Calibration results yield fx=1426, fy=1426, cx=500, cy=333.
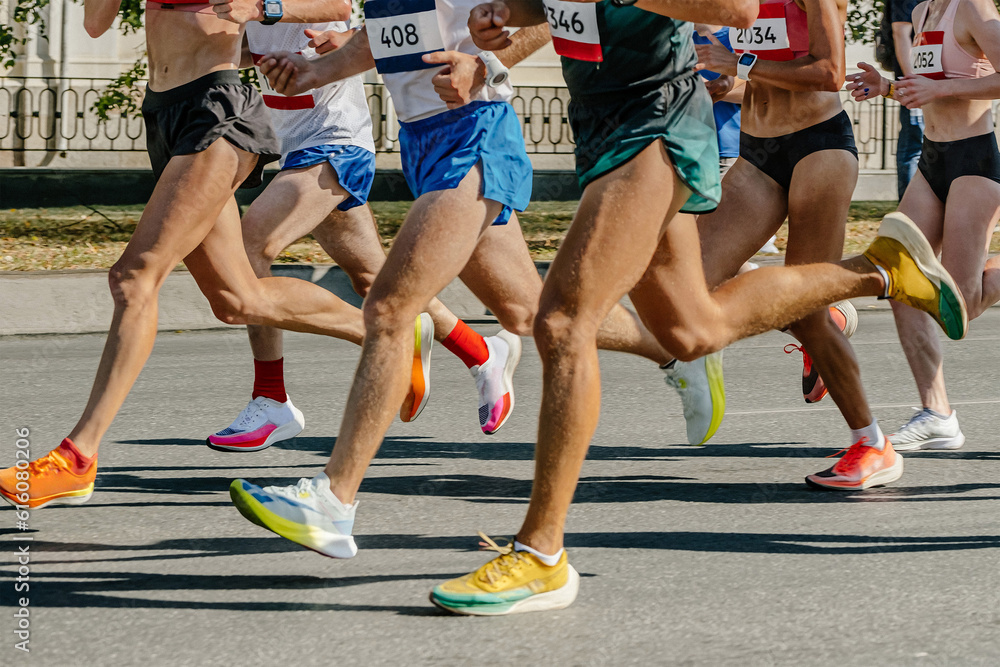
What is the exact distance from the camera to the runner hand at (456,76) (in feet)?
12.6

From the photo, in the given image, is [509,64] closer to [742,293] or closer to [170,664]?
[742,293]

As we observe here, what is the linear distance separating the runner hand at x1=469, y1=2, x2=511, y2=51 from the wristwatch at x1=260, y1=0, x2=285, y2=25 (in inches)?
45.8

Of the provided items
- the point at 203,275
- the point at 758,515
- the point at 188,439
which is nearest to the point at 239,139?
the point at 203,275

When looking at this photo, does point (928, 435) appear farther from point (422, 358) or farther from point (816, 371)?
point (422, 358)

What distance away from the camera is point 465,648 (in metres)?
3.09

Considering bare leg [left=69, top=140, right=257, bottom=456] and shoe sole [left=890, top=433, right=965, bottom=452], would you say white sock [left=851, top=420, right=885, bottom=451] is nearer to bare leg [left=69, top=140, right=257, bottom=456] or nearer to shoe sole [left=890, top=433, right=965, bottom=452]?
shoe sole [left=890, top=433, right=965, bottom=452]


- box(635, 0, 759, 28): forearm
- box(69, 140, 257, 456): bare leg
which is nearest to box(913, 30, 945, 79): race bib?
box(635, 0, 759, 28): forearm

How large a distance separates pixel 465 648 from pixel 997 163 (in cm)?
322

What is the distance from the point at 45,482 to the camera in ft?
13.4

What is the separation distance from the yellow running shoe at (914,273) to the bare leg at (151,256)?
202 cm

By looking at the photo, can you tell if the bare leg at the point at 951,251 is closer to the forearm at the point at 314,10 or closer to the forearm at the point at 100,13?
the forearm at the point at 314,10

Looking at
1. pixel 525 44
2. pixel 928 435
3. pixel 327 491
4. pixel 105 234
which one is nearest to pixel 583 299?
pixel 327 491

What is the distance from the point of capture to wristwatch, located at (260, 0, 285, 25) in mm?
4595

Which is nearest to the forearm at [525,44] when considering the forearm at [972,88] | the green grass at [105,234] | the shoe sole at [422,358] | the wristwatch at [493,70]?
the wristwatch at [493,70]
